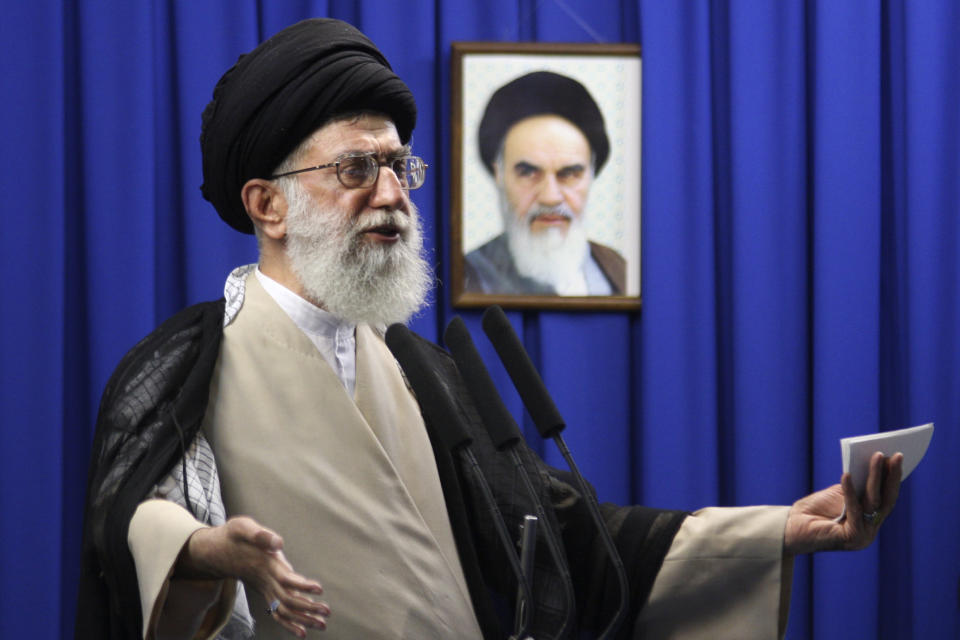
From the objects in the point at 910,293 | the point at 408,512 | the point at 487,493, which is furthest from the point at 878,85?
the point at 487,493

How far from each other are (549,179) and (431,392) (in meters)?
1.51

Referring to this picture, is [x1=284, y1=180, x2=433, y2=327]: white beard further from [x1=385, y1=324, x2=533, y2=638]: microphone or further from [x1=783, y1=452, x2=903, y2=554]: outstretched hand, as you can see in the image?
[x1=783, y1=452, x2=903, y2=554]: outstretched hand

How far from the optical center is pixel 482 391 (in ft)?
3.79

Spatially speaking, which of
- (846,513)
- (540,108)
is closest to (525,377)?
(846,513)

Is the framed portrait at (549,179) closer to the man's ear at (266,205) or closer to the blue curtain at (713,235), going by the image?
the blue curtain at (713,235)

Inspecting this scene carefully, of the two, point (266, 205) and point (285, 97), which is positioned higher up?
point (285, 97)

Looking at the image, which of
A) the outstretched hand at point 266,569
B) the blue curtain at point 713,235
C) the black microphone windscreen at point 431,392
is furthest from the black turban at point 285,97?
the blue curtain at point 713,235

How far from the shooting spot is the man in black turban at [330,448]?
4.38ft

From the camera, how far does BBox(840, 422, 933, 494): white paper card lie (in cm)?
123

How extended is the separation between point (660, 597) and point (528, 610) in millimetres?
621

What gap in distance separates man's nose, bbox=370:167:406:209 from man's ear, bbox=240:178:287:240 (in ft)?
0.54

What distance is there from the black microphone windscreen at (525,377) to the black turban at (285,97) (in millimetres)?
555

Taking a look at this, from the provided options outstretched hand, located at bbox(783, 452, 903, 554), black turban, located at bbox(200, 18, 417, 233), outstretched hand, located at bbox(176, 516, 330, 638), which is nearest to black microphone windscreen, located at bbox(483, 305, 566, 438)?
outstretched hand, located at bbox(176, 516, 330, 638)

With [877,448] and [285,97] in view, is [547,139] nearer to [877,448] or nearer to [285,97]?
[285,97]
